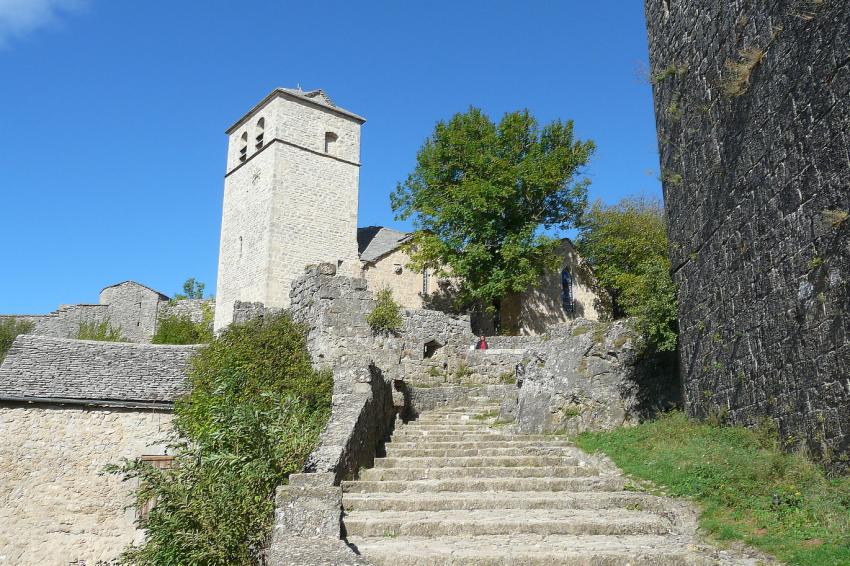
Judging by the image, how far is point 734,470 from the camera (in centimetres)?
710

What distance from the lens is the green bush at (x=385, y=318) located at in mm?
17375

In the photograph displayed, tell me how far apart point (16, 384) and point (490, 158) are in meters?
17.6

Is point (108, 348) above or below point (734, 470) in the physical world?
above

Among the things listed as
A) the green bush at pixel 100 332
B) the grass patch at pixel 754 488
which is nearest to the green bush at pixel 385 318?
the grass patch at pixel 754 488

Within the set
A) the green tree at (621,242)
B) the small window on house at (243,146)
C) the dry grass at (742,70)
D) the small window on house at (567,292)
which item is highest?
the small window on house at (243,146)

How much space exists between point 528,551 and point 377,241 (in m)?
25.0

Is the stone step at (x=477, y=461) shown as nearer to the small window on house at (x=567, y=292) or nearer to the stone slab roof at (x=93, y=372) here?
the stone slab roof at (x=93, y=372)

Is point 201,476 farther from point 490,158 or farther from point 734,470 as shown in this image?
point 490,158

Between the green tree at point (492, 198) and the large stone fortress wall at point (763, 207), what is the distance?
14250 millimetres

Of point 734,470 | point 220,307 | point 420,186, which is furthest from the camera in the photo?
point 220,307

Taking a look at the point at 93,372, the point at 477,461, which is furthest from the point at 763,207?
the point at 93,372

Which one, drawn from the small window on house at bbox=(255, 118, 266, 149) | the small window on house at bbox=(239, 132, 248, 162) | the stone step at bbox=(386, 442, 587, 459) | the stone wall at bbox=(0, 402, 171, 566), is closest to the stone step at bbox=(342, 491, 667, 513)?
the stone step at bbox=(386, 442, 587, 459)

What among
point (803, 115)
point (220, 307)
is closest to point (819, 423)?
point (803, 115)

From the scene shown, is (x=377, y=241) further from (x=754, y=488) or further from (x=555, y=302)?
(x=754, y=488)
